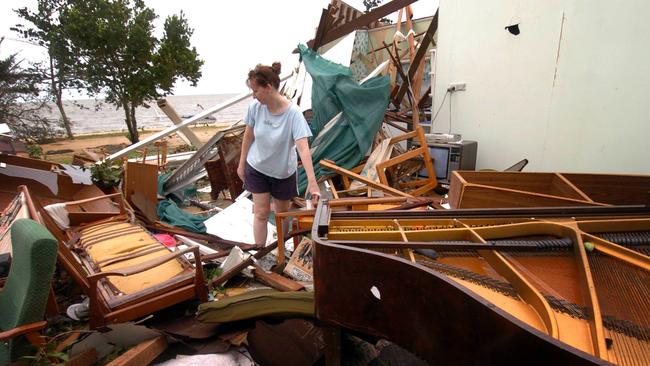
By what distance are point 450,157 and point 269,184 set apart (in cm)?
326

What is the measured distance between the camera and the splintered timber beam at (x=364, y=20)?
6062 millimetres

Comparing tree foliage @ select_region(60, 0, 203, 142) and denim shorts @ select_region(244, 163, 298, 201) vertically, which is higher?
tree foliage @ select_region(60, 0, 203, 142)

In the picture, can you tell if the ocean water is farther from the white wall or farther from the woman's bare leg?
the woman's bare leg

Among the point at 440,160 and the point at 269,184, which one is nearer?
the point at 269,184

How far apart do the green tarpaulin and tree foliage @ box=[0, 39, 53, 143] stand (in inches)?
540

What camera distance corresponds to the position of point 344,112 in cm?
543

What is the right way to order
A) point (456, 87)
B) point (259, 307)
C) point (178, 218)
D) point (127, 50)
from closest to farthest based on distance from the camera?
point (259, 307)
point (178, 218)
point (456, 87)
point (127, 50)

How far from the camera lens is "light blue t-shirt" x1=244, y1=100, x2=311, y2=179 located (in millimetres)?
2797

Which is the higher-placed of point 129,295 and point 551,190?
point 551,190

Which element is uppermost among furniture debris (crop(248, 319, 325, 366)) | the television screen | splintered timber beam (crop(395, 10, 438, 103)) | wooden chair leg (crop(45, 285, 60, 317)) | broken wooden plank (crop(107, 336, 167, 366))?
splintered timber beam (crop(395, 10, 438, 103))

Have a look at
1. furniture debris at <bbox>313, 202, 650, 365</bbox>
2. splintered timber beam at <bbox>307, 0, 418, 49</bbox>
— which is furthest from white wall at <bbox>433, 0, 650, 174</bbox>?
furniture debris at <bbox>313, 202, 650, 365</bbox>

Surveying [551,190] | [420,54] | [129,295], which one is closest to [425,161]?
[551,190]

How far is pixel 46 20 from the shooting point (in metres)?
13.0

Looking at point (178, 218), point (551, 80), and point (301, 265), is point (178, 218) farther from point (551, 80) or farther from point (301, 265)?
point (551, 80)
